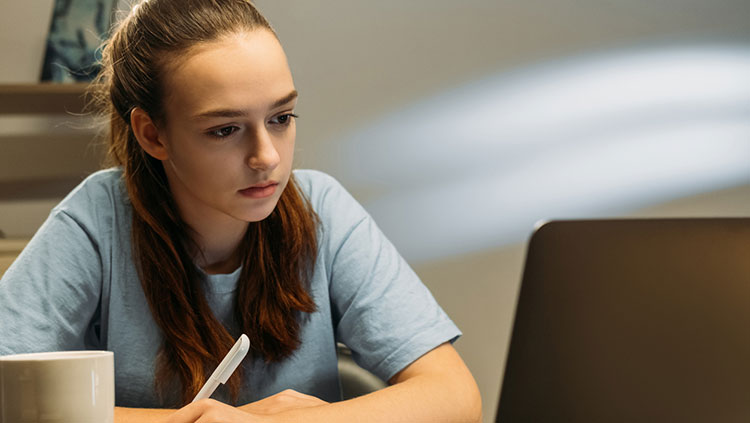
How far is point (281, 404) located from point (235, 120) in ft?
1.07

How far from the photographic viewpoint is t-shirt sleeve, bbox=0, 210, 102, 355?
0.93m

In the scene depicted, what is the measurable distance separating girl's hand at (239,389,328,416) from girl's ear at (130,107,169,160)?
349 millimetres

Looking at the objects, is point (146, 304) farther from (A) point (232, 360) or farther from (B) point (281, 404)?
(A) point (232, 360)

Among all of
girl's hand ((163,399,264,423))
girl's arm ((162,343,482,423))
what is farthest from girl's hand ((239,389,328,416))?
girl's hand ((163,399,264,423))

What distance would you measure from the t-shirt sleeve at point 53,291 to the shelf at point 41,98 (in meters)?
0.71

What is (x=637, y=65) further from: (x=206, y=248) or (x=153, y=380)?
(x=153, y=380)

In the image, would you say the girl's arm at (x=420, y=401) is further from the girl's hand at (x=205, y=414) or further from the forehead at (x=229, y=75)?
the forehead at (x=229, y=75)

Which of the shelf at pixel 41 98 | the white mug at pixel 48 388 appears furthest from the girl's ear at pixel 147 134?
the shelf at pixel 41 98

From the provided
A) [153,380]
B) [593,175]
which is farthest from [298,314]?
[593,175]

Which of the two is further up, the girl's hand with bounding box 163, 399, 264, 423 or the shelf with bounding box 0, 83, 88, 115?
the shelf with bounding box 0, 83, 88, 115

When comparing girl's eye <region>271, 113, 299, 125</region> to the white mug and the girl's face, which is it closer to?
the girl's face

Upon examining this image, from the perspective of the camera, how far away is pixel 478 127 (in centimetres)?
187

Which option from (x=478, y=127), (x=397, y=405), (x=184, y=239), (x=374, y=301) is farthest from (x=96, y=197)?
(x=478, y=127)

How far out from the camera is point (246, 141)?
0.87m
